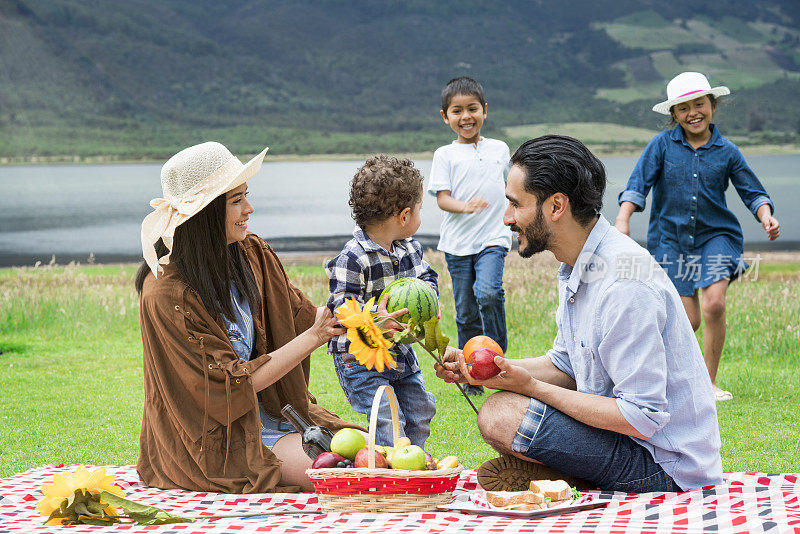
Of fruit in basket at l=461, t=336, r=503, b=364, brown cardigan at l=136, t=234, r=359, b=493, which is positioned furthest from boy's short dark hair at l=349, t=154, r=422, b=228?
fruit in basket at l=461, t=336, r=503, b=364

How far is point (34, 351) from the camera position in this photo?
954cm

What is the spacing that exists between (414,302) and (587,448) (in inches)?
39.5

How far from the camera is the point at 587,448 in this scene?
384cm

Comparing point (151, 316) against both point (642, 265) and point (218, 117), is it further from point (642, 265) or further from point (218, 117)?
point (218, 117)

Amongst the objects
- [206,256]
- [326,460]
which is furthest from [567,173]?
[206,256]

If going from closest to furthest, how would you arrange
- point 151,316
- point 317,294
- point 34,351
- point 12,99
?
1. point 151,316
2. point 34,351
3. point 317,294
4. point 12,99

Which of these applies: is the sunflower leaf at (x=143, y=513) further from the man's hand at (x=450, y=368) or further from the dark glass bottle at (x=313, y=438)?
the man's hand at (x=450, y=368)

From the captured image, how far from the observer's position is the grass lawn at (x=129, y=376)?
6055mm

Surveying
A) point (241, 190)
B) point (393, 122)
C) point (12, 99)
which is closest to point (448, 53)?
point (393, 122)

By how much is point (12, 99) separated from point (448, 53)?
157 feet

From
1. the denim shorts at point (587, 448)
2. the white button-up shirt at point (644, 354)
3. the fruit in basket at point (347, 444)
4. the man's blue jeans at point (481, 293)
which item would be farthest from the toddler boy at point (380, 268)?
the man's blue jeans at point (481, 293)

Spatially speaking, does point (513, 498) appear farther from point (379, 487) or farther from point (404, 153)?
point (404, 153)

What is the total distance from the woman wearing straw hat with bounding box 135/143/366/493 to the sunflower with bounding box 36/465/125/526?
1.79ft

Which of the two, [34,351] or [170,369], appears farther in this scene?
[34,351]
